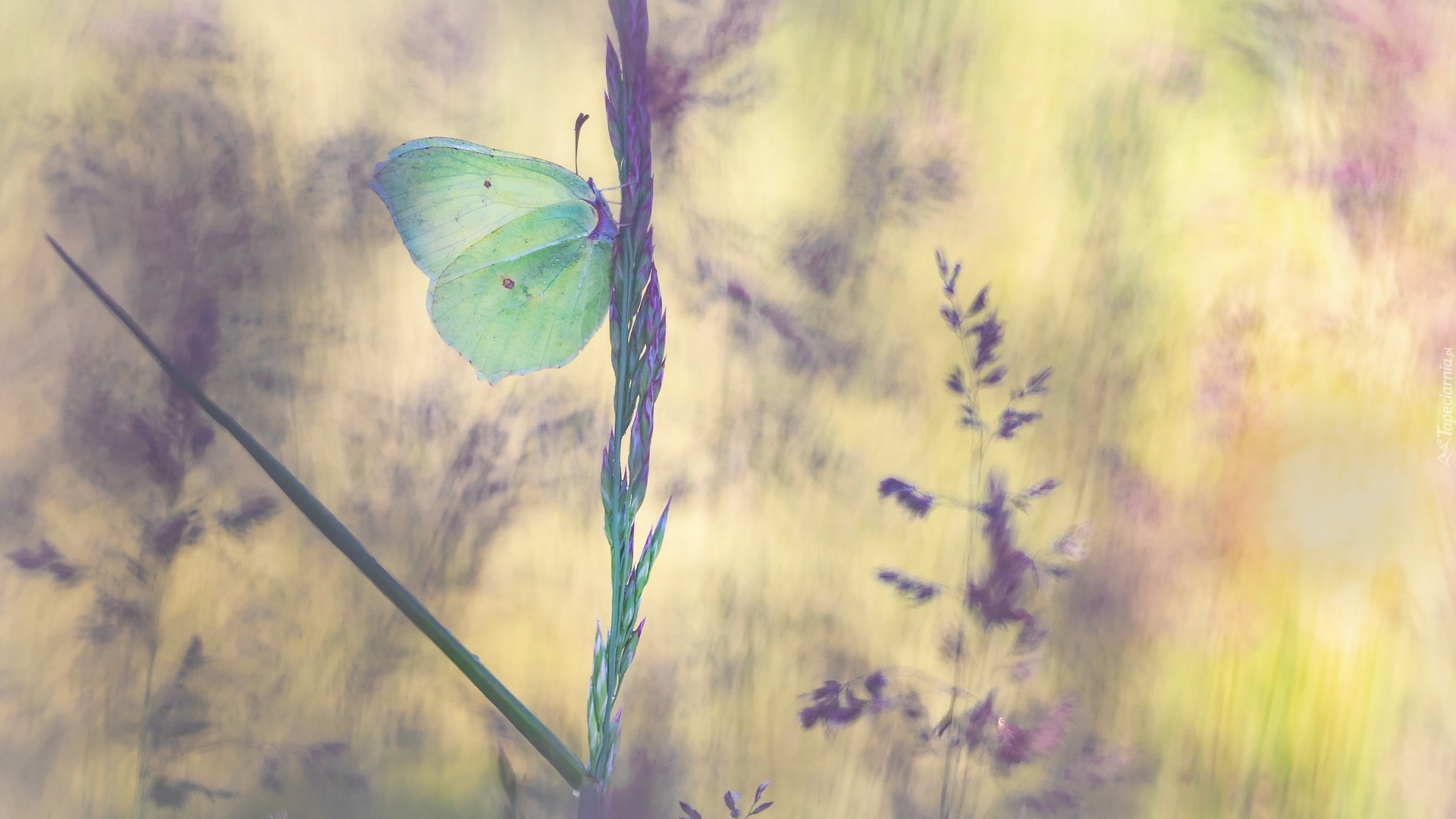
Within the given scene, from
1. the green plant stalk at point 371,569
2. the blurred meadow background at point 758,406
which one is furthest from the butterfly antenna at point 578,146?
the green plant stalk at point 371,569

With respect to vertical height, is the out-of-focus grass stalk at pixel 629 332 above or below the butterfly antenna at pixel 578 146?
below

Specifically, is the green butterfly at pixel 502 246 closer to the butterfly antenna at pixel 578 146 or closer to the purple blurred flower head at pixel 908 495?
the butterfly antenna at pixel 578 146

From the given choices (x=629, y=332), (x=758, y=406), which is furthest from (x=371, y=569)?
(x=758, y=406)

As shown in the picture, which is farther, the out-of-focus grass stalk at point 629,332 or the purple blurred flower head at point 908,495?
the purple blurred flower head at point 908,495

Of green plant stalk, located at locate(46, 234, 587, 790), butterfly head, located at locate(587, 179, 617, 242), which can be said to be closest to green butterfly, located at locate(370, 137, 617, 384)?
butterfly head, located at locate(587, 179, 617, 242)

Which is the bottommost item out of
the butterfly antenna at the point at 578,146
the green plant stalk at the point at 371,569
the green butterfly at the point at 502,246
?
the green plant stalk at the point at 371,569

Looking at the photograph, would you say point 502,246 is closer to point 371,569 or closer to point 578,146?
point 578,146
